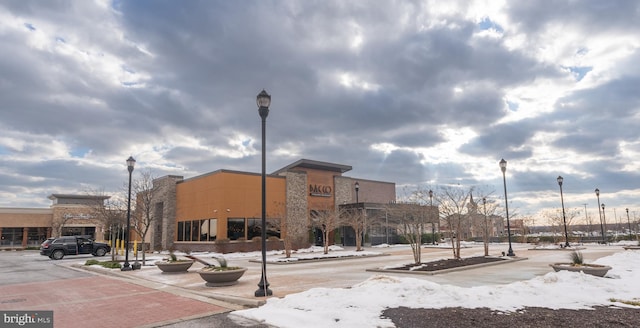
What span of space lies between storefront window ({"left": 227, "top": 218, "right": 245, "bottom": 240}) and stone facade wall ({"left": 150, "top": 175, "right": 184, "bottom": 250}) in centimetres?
907

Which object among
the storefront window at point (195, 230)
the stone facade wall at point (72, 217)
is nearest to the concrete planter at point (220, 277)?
A: the storefront window at point (195, 230)

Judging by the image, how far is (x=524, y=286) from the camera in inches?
440

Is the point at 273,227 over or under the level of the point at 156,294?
over

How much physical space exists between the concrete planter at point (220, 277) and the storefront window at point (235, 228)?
70.3 feet

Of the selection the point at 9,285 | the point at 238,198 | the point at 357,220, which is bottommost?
the point at 9,285

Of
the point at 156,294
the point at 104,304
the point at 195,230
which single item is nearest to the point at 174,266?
the point at 156,294

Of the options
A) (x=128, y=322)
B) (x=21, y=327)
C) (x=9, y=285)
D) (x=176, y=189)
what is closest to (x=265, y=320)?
(x=128, y=322)

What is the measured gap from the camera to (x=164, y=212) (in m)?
42.1

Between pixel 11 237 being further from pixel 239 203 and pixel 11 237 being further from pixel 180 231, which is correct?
pixel 239 203

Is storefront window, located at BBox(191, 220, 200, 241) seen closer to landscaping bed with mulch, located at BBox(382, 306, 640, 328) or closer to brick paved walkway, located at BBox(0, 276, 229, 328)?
brick paved walkway, located at BBox(0, 276, 229, 328)

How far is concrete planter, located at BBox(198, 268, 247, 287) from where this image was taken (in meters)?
13.9

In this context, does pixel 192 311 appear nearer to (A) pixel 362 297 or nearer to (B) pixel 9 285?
(A) pixel 362 297

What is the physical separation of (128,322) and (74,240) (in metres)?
30.5

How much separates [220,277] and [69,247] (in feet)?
88.0
